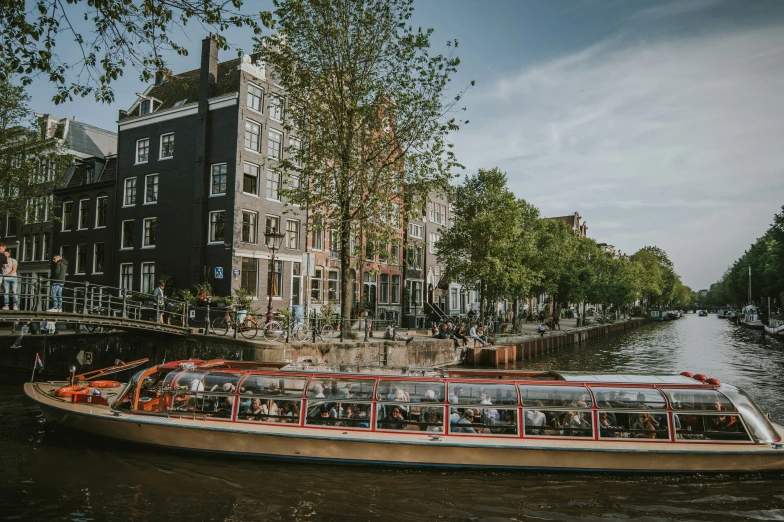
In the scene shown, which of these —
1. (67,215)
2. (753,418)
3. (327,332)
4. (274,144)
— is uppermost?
(274,144)

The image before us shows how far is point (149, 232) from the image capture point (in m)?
32.7

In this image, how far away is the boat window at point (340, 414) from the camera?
11625mm

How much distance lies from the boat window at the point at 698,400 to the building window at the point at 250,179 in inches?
986

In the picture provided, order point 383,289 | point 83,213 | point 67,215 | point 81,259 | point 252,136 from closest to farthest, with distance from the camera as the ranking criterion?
point 252,136, point 81,259, point 83,213, point 67,215, point 383,289

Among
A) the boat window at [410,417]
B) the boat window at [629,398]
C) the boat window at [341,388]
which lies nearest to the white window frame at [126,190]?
the boat window at [341,388]

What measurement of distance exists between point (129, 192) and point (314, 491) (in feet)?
99.1

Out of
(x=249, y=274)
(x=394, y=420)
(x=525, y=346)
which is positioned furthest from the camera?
(x=525, y=346)

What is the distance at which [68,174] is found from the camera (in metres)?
40.3

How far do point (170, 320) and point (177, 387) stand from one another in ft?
38.1

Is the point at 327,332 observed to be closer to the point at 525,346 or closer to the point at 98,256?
the point at 525,346

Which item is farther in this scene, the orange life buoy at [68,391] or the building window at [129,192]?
the building window at [129,192]

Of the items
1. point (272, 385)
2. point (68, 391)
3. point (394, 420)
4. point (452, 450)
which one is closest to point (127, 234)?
point (68, 391)

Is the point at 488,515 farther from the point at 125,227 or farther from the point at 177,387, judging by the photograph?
the point at 125,227

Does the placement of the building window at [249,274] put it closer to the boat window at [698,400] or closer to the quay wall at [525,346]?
the quay wall at [525,346]
